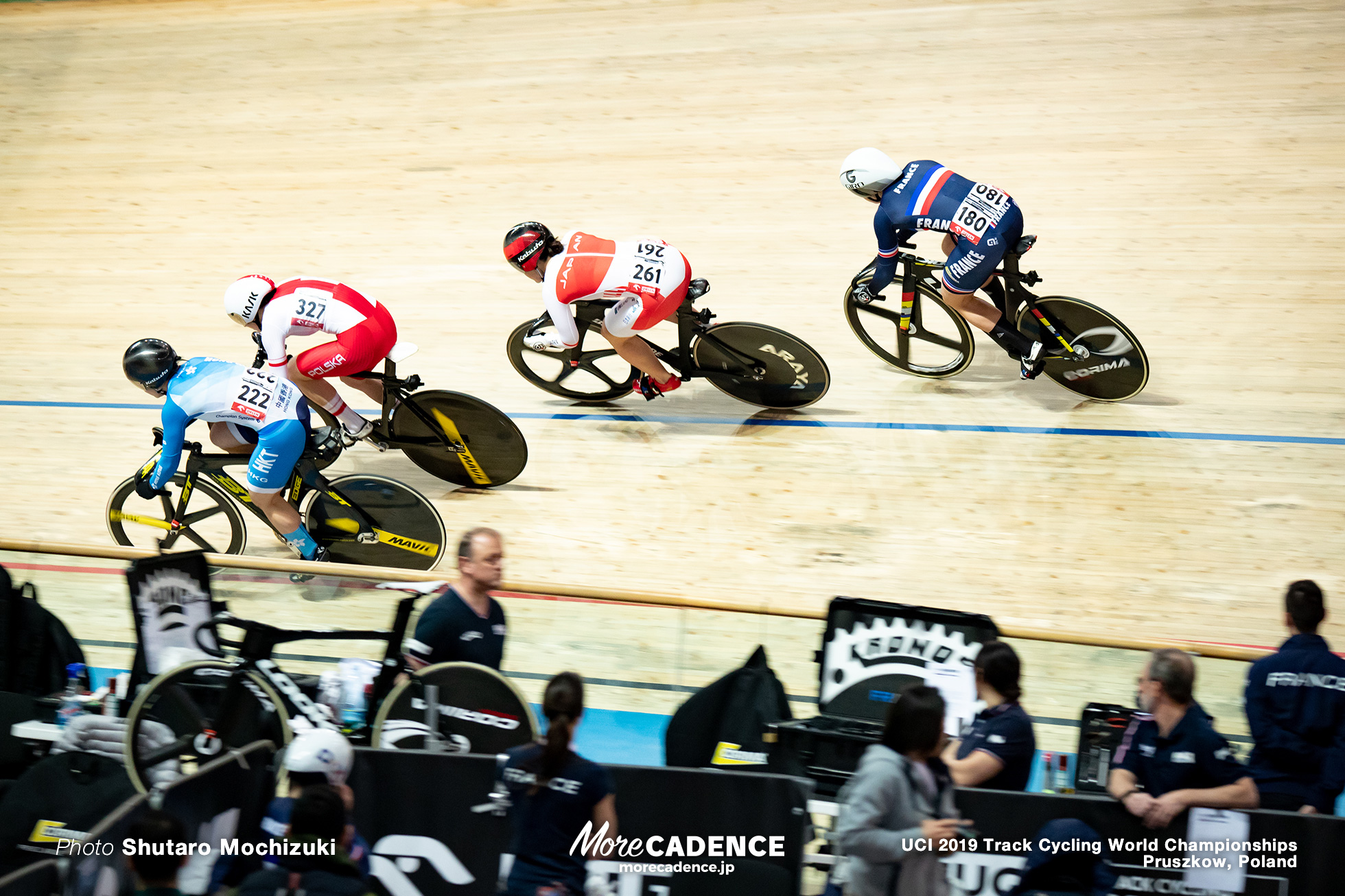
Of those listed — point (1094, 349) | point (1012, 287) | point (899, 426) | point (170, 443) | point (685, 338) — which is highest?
point (1012, 287)

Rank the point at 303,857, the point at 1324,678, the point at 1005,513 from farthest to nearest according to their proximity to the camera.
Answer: the point at 1005,513 < the point at 1324,678 < the point at 303,857

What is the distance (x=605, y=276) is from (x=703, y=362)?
2.97 feet

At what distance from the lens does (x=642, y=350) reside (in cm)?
688

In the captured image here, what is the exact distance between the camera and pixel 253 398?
18.7 ft

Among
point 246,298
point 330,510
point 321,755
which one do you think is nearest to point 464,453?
point 330,510

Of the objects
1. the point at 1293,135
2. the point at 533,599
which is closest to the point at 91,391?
the point at 533,599

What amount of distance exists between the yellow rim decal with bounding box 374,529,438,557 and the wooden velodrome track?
1.69 ft

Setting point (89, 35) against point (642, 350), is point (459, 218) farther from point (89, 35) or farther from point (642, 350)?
point (89, 35)

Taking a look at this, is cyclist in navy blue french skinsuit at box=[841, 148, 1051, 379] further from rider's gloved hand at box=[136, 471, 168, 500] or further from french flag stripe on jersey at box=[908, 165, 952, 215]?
rider's gloved hand at box=[136, 471, 168, 500]

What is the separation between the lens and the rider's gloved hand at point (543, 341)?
669 cm

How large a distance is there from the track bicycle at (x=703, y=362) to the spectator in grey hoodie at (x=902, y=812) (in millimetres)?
4055

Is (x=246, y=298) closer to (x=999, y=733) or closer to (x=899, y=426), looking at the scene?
(x=899, y=426)

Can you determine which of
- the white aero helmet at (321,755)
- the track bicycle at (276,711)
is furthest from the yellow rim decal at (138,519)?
the white aero helmet at (321,755)

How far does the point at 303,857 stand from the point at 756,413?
4990 millimetres
